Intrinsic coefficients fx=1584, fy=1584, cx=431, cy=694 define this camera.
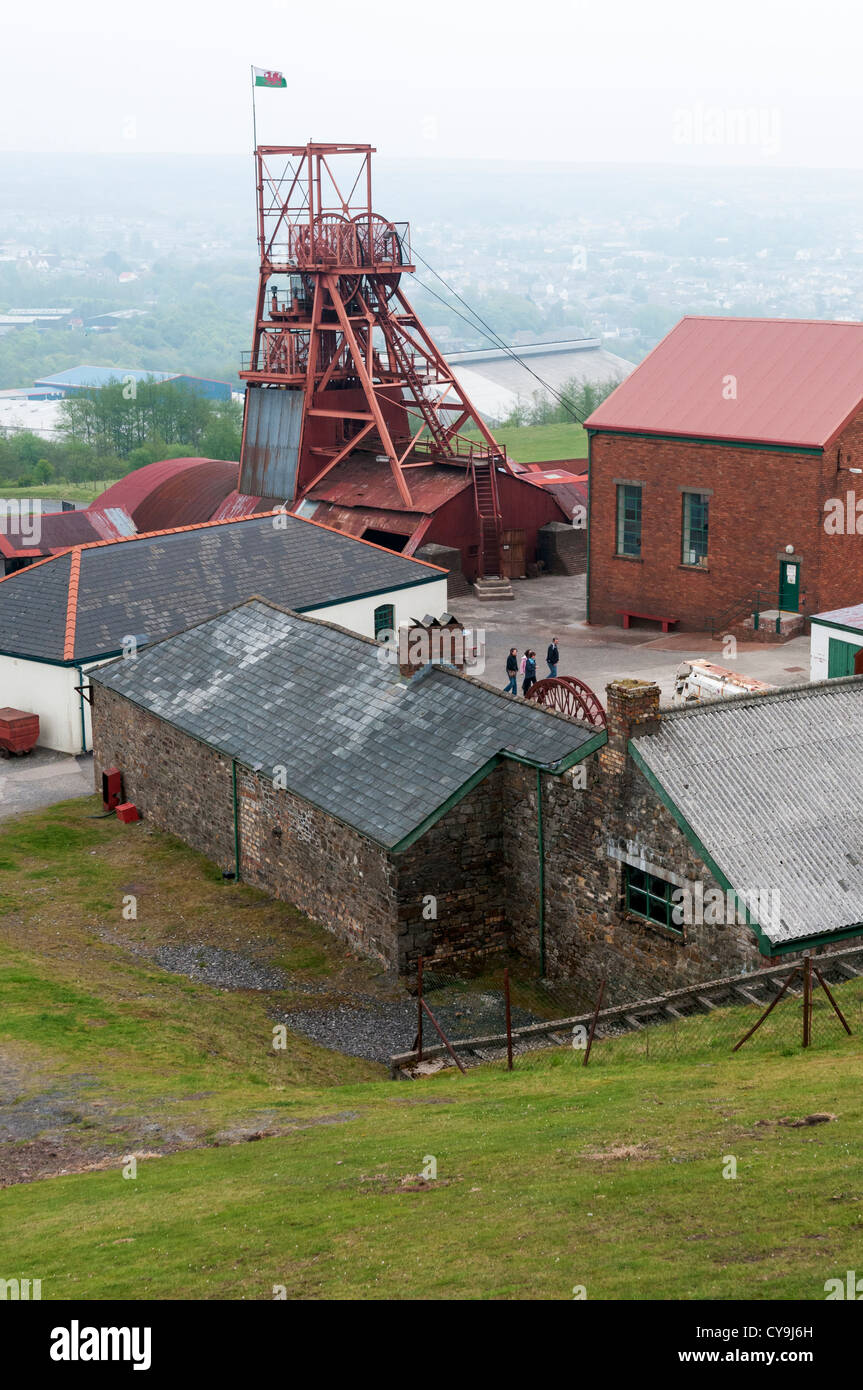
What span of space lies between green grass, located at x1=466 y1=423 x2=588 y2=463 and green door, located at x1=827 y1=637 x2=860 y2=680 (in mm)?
60650

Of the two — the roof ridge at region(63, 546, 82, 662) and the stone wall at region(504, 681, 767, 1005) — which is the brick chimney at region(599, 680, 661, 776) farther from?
the roof ridge at region(63, 546, 82, 662)

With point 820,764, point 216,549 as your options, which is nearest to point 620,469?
point 216,549

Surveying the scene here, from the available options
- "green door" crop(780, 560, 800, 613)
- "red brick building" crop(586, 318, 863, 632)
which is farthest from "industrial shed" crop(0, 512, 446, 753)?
"green door" crop(780, 560, 800, 613)

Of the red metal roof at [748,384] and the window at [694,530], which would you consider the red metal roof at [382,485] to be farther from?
the window at [694,530]

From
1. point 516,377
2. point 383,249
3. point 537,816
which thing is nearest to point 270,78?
point 383,249

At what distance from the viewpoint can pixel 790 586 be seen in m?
43.5

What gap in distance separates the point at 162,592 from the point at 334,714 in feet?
45.1

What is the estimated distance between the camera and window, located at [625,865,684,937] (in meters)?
21.4

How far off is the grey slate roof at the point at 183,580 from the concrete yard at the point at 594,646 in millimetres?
3896

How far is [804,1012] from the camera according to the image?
1780cm

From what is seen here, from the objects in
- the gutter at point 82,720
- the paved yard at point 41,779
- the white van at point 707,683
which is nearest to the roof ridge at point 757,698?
the white van at point 707,683
